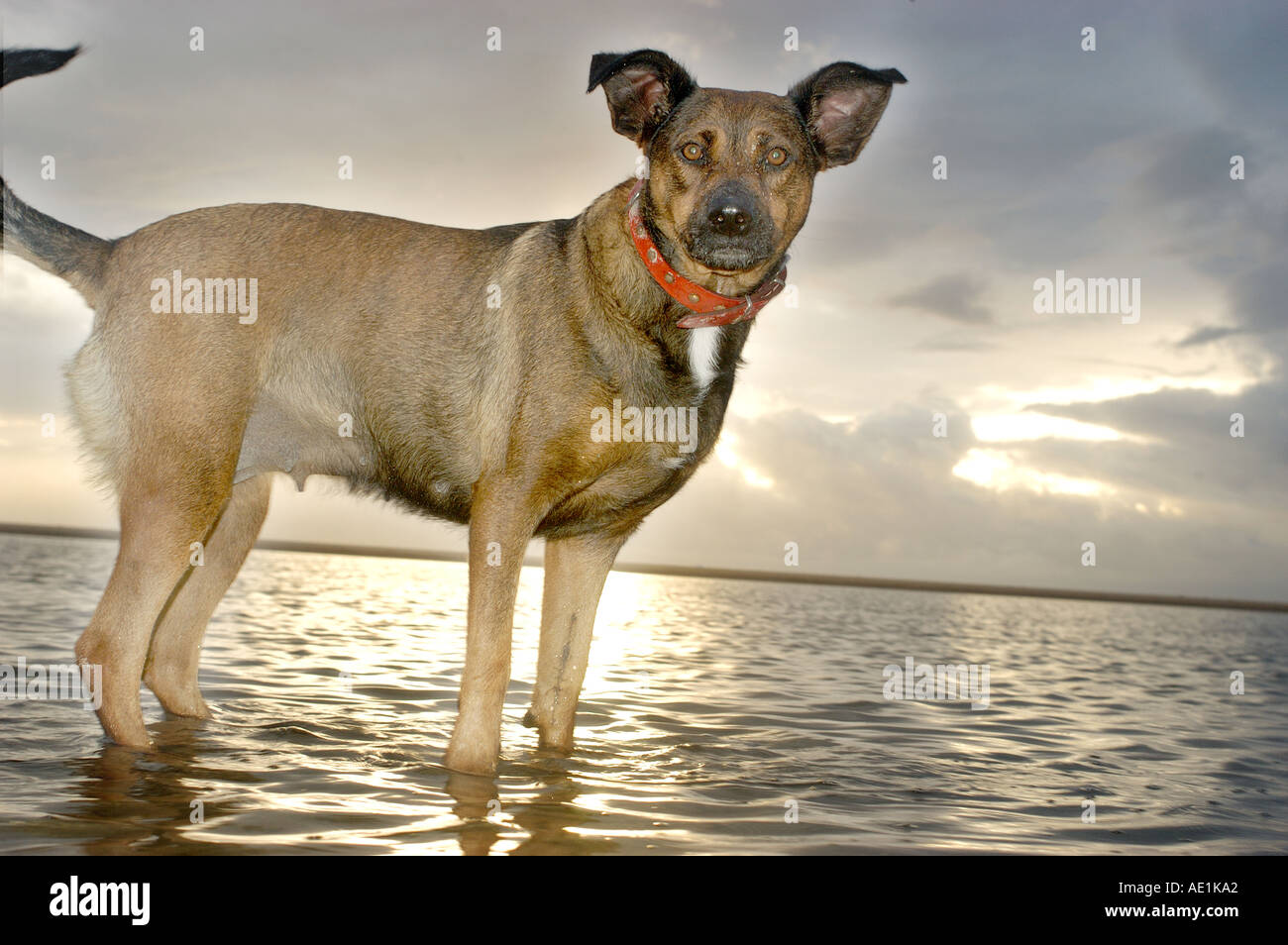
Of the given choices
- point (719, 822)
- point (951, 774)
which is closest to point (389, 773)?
point (719, 822)

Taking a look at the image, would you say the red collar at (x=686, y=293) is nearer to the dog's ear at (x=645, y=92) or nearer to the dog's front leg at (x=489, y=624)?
the dog's ear at (x=645, y=92)

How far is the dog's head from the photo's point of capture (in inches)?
172

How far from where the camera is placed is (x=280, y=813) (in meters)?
3.77

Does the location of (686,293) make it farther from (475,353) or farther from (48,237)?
(48,237)

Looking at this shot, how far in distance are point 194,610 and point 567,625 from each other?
2221 mm

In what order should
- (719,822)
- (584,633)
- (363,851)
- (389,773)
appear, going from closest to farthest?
(363,851)
(719,822)
(389,773)
(584,633)

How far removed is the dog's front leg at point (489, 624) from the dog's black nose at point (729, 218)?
1.53m

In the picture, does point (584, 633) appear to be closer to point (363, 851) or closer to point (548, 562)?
point (548, 562)

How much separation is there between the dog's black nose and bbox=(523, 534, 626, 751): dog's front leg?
184 cm

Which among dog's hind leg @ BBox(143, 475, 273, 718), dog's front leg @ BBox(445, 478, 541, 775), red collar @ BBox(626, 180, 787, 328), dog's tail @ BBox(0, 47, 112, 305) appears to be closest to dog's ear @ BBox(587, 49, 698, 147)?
red collar @ BBox(626, 180, 787, 328)

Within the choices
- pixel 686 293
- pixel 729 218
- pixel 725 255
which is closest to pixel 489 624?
pixel 686 293

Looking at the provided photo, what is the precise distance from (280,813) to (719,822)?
1.82m

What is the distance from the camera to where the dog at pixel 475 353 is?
14.8ft

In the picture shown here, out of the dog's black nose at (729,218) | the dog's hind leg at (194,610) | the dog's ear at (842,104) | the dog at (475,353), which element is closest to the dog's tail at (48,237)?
the dog at (475,353)
